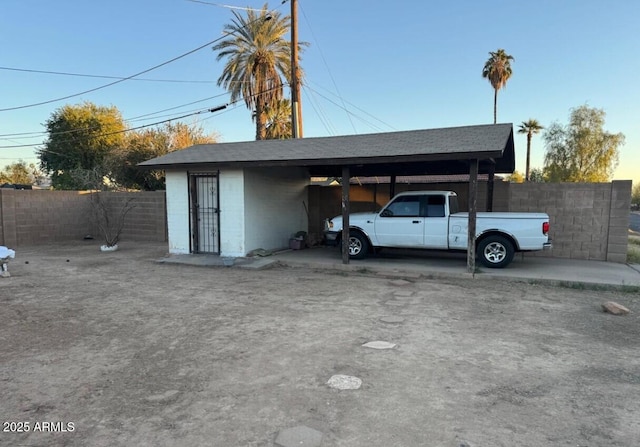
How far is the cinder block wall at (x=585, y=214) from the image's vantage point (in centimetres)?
1027

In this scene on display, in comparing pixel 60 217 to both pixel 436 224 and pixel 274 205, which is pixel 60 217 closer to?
pixel 274 205

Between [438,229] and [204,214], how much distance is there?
22.1ft

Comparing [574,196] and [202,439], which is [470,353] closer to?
[202,439]

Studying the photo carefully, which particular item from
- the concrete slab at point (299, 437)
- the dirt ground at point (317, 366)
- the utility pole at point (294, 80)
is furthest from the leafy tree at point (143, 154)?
the concrete slab at point (299, 437)

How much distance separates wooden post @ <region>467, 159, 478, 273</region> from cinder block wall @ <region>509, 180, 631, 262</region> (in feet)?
12.0

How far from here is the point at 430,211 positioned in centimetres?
984

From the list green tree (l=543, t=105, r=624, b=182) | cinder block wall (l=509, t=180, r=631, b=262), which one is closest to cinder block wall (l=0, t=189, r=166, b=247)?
cinder block wall (l=509, t=180, r=631, b=262)

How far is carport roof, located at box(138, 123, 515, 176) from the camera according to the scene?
28.4 ft

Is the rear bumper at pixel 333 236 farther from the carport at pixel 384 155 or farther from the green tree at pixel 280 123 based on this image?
the green tree at pixel 280 123

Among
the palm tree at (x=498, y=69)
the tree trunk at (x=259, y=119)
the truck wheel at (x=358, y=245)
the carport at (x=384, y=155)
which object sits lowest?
the truck wheel at (x=358, y=245)

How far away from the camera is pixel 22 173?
54250mm

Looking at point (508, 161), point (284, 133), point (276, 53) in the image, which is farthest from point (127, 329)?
point (284, 133)

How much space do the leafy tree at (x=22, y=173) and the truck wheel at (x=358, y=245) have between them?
2039 inches

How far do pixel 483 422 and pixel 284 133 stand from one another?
27.1 metres
